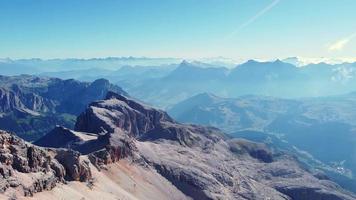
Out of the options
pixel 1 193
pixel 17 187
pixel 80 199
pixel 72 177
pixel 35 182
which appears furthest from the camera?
pixel 72 177

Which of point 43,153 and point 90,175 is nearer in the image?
point 43,153

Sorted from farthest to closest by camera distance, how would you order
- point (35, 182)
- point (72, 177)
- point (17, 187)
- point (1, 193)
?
1. point (72, 177)
2. point (35, 182)
3. point (17, 187)
4. point (1, 193)

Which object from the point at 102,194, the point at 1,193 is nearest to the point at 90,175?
the point at 102,194

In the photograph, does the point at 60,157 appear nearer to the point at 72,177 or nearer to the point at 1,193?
the point at 72,177

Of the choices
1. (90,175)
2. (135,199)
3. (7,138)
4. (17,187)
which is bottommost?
(135,199)

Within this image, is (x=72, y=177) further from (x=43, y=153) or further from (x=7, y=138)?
(x=7, y=138)

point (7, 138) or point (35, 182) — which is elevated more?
point (7, 138)

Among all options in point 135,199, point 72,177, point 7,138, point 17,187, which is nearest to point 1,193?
point 17,187
